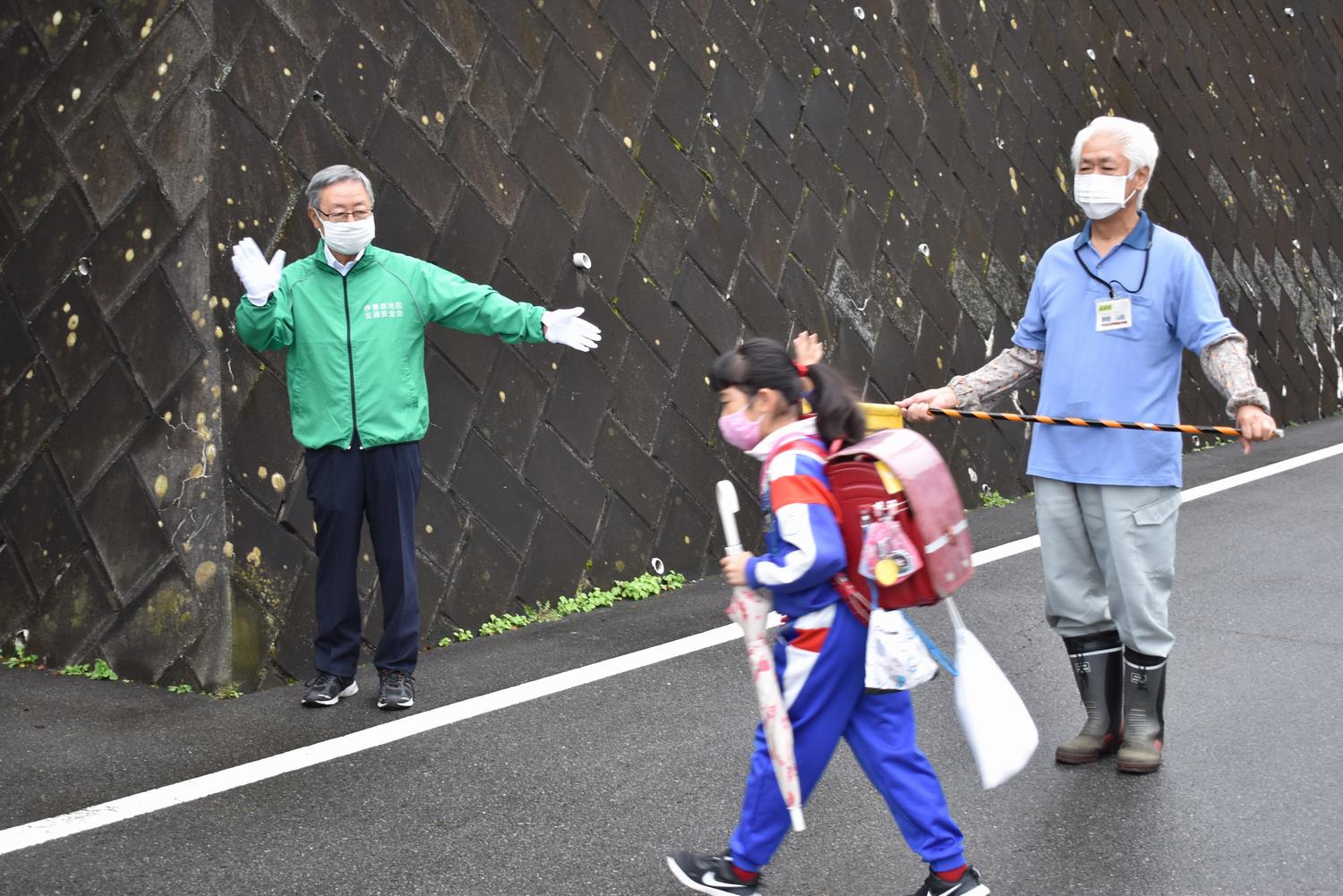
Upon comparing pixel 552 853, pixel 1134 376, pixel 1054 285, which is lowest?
pixel 552 853

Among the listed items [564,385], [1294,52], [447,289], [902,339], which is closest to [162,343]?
[447,289]

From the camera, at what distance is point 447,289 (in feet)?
16.3

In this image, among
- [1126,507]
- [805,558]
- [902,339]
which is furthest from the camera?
[902,339]

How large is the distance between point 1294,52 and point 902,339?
7.33 m

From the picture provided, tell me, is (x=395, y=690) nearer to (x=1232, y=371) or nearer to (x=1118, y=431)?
(x=1118, y=431)

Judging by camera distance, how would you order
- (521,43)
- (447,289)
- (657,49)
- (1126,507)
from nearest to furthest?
(1126,507)
(447,289)
(521,43)
(657,49)

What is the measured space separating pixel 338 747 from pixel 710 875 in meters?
1.55

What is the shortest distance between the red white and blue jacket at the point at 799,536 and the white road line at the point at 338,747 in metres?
0.33

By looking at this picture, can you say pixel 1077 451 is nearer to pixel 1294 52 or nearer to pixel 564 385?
pixel 564 385

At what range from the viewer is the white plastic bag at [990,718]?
334 centimetres

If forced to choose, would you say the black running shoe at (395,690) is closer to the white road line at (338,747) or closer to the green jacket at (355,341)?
the white road line at (338,747)

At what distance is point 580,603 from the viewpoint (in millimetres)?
6297

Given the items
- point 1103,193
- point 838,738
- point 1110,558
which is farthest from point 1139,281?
point 838,738

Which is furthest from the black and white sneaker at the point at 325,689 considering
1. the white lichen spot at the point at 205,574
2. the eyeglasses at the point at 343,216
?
the eyeglasses at the point at 343,216
